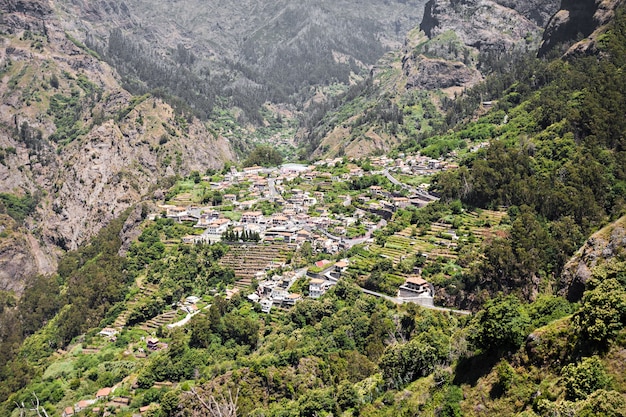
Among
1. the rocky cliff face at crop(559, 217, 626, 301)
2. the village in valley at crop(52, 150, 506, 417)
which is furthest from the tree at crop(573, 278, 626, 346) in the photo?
the village in valley at crop(52, 150, 506, 417)

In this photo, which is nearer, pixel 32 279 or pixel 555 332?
pixel 555 332

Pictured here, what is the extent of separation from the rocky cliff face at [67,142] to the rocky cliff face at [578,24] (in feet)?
280

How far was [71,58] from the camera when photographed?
575 ft

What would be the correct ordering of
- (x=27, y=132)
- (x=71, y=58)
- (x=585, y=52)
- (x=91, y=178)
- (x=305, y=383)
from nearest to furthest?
(x=305, y=383), (x=585, y=52), (x=91, y=178), (x=27, y=132), (x=71, y=58)

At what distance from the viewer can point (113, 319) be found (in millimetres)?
70062

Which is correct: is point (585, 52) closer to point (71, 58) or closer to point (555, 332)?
point (555, 332)

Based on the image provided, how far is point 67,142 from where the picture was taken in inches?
5906

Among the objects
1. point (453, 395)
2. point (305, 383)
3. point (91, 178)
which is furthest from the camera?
point (91, 178)

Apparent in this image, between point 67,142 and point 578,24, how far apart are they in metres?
122

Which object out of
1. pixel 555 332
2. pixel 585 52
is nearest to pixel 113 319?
pixel 555 332

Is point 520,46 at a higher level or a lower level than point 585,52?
higher

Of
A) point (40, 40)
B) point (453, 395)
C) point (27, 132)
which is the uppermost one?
point (40, 40)

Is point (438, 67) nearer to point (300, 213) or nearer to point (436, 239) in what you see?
point (300, 213)

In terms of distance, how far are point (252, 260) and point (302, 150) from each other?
112 metres
